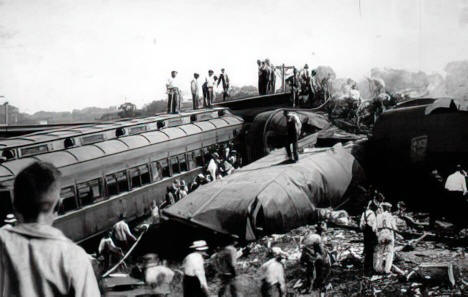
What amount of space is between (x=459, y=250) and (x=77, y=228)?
379 inches

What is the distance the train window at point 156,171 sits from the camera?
15406mm

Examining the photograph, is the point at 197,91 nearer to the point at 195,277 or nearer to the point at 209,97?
the point at 209,97

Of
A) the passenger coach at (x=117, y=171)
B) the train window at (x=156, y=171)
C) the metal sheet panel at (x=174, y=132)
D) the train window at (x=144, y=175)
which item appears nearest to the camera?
the passenger coach at (x=117, y=171)

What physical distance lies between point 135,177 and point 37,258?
43.0 ft

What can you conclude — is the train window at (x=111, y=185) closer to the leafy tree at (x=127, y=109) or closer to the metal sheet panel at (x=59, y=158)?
the metal sheet panel at (x=59, y=158)

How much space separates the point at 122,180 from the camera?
14.0 m

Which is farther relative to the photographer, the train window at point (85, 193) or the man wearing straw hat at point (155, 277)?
the train window at point (85, 193)

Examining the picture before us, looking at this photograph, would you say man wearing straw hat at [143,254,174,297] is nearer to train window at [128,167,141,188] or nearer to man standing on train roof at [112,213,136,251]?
man standing on train roof at [112,213,136,251]

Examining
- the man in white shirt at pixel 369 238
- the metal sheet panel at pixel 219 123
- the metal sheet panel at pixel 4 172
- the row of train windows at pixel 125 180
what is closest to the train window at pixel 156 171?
the row of train windows at pixel 125 180

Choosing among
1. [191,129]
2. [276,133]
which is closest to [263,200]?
[276,133]

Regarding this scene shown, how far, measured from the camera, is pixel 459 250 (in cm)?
968

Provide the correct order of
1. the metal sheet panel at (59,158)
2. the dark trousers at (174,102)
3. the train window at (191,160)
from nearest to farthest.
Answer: the metal sheet panel at (59,158) → the train window at (191,160) → the dark trousers at (174,102)

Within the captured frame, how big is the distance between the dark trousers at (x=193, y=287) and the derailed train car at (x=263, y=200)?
4080 millimetres

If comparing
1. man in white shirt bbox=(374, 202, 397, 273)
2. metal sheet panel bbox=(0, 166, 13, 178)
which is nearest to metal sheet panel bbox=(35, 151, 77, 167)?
metal sheet panel bbox=(0, 166, 13, 178)
